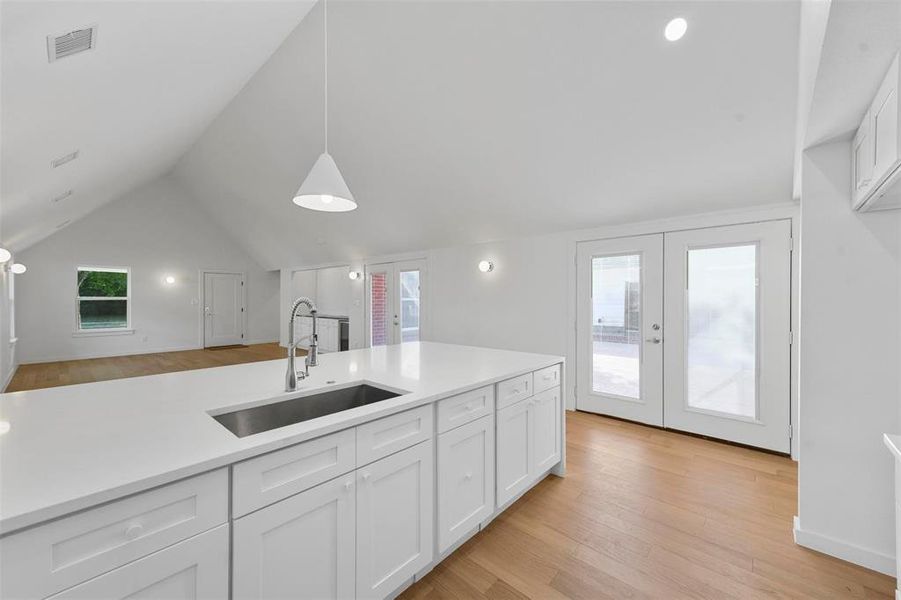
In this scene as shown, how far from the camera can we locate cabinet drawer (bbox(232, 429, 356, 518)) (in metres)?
1.05

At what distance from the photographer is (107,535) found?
85cm

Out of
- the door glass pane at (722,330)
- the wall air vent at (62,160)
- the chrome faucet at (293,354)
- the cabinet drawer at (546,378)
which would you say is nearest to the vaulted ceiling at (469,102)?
the wall air vent at (62,160)

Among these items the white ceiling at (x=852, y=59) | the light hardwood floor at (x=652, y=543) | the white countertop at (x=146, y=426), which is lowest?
the light hardwood floor at (x=652, y=543)

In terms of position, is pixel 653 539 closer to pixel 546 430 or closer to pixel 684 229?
pixel 546 430

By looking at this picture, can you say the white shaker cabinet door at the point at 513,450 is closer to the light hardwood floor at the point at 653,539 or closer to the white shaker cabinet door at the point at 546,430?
the white shaker cabinet door at the point at 546,430

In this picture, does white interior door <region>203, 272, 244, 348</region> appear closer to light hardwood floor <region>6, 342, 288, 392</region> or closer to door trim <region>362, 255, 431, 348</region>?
light hardwood floor <region>6, 342, 288, 392</region>

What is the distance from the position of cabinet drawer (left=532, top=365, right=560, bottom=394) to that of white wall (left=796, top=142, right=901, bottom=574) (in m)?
1.29

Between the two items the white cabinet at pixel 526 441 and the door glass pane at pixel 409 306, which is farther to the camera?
the door glass pane at pixel 409 306

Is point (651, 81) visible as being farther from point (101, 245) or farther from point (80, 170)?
point (101, 245)

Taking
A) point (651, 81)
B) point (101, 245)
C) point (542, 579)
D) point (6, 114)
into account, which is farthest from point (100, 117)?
point (101, 245)

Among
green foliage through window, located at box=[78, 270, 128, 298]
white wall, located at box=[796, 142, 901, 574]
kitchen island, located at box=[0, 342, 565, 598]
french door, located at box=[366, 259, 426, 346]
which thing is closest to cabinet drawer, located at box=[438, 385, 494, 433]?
kitchen island, located at box=[0, 342, 565, 598]

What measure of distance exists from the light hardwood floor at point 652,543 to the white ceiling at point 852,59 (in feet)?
7.05

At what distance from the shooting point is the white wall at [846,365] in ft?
5.76

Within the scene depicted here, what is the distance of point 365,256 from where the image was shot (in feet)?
22.4
